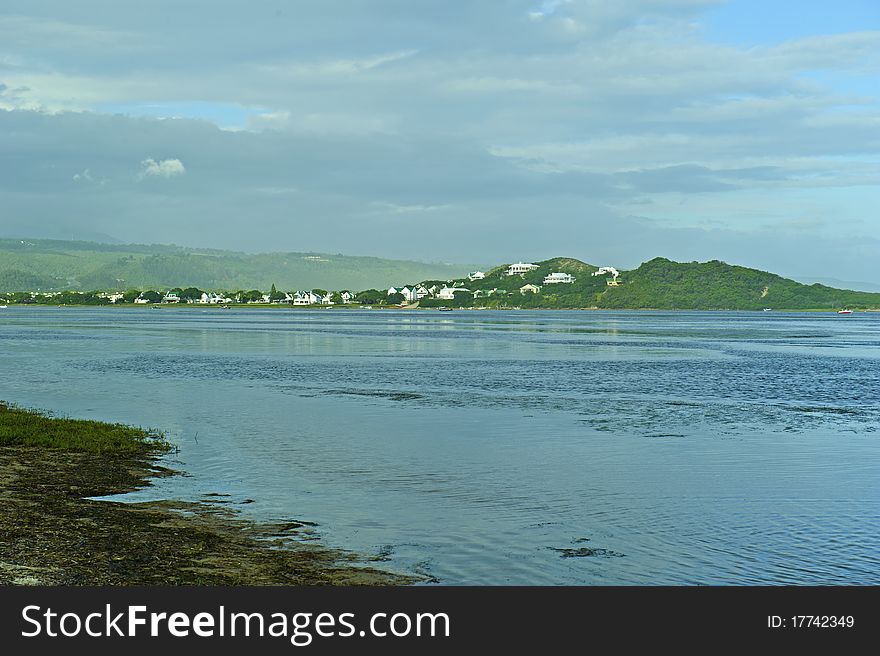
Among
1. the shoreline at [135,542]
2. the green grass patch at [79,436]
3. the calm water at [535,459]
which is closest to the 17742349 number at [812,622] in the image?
the calm water at [535,459]

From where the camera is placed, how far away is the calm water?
21344 millimetres

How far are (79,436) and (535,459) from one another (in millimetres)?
17062

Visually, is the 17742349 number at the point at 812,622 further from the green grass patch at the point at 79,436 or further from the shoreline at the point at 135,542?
the green grass patch at the point at 79,436

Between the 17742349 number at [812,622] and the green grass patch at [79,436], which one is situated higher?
the green grass patch at [79,436]

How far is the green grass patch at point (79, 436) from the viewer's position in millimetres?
33844

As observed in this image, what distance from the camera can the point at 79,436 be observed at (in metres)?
35.4

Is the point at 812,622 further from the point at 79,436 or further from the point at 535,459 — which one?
the point at 79,436

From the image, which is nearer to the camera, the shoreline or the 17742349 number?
the 17742349 number

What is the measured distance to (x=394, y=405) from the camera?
53.0m

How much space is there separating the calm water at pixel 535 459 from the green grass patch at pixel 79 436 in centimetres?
189

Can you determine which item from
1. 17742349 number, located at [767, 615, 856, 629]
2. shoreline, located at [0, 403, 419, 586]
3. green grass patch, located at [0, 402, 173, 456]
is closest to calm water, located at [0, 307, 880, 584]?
shoreline, located at [0, 403, 419, 586]

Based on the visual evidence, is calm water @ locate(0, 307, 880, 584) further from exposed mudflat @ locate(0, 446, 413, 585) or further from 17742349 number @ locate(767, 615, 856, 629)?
17742349 number @ locate(767, 615, 856, 629)

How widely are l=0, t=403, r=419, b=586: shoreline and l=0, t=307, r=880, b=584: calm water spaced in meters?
1.26

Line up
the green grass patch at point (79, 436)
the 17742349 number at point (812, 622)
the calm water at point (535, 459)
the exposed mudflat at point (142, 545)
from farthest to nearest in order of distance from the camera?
1. the green grass patch at point (79, 436)
2. the calm water at point (535, 459)
3. the exposed mudflat at point (142, 545)
4. the 17742349 number at point (812, 622)
